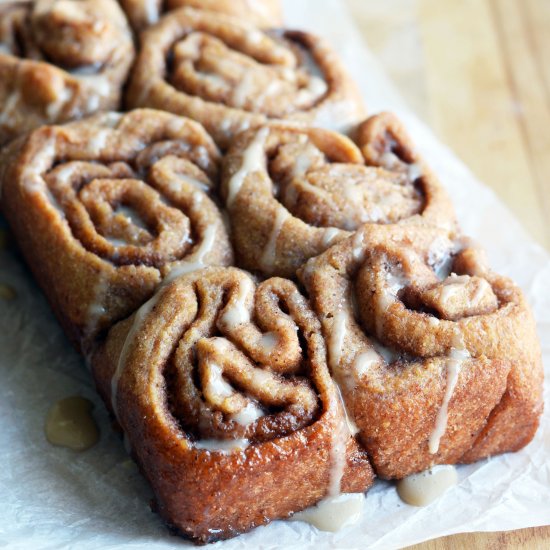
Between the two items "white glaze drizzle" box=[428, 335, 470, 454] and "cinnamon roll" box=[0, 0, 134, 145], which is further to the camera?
"cinnamon roll" box=[0, 0, 134, 145]

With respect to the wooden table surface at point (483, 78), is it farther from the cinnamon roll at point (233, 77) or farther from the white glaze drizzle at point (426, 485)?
the white glaze drizzle at point (426, 485)

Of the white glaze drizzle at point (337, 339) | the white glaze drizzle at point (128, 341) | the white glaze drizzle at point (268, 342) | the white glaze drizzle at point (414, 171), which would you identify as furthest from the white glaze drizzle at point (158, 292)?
the white glaze drizzle at point (414, 171)

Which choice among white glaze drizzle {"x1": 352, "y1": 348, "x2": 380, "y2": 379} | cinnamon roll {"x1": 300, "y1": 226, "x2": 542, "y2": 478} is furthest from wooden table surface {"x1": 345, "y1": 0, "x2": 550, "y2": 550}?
white glaze drizzle {"x1": 352, "y1": 348, "x2": 380, "y2": 379}

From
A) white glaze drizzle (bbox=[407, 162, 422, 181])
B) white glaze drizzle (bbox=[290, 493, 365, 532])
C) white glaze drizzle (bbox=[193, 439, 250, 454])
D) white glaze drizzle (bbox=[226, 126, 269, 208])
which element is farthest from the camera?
white glaze drizzle (bbox=[407, 162, 422, 181])

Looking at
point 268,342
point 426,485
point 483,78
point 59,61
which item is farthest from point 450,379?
point 483,78

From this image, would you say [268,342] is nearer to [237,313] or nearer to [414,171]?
[237,313]

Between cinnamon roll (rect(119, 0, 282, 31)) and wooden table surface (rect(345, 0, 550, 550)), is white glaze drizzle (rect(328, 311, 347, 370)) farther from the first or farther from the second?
cinnamon roll (rect(119, 0, 282, 31))

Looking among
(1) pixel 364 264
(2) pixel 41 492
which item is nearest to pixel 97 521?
(2) pixel 41 492
